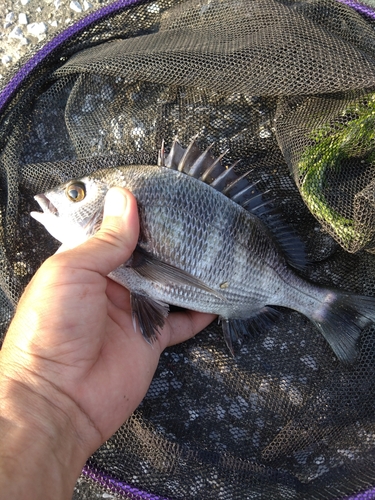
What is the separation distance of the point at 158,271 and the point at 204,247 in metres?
0.27

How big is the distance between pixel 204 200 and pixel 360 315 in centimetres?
110

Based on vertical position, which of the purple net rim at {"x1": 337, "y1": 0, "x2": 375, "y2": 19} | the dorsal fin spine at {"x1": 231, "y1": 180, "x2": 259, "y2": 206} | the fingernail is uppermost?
the purple net rim at {"x1": 337, "y1": 0, "x2": 375, "y2": 19}

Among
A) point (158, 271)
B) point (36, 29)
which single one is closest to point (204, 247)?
point (158, 271)

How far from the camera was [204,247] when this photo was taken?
212 cm

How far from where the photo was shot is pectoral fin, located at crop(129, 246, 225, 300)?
Result: 2.10m

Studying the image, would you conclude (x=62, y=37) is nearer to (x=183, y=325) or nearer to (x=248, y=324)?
(x=183, y=325)

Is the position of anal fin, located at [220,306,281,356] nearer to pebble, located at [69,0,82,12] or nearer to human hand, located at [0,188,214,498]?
human hand, located at [0,188,214,498]

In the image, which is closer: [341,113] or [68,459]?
[68,459]

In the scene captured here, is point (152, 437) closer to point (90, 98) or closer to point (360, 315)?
point (360, 315)

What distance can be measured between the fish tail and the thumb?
1142 millimetres

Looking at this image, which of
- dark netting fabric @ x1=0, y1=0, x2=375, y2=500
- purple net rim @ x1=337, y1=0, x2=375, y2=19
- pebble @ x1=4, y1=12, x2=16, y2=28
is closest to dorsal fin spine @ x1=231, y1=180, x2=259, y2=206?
dark netting fabric @ x1=0, y1=0, x2=375, y2=500

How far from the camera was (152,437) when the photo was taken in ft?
7.20

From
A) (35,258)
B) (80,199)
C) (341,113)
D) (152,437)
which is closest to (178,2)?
(341,113)

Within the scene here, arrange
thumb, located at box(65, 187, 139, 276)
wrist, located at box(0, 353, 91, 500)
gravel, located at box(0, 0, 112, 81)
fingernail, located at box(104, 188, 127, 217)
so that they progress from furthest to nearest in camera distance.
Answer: gravel, located at box(0, 0, 112, 81)
fingernail, located at box(104, 188, 127, 217)
thumb, located at box(65, 187, 139, 276)
wrist, located at box(0, 353, 91, 500)
